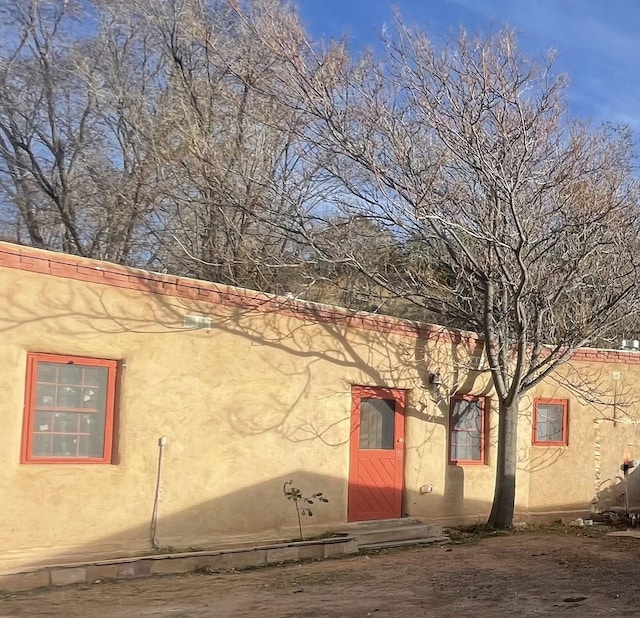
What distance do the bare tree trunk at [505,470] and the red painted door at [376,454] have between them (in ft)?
5.75

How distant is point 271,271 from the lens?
Result: 15.2 metres

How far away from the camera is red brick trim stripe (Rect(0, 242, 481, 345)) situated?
9023 mm

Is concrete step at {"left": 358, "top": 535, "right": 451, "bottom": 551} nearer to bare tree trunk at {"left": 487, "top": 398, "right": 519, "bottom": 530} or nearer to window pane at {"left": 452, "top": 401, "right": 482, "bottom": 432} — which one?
bare tree trunk at {"left": 487, "top": 398, "right": 519, "bottom": 530}

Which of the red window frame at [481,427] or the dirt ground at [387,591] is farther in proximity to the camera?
the red window frame at [481,427]

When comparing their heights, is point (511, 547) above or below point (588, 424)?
below

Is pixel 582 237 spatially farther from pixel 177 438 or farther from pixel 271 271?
pixel 177 438

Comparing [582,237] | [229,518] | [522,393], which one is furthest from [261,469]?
[582,237]

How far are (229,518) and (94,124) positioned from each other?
12014 mm

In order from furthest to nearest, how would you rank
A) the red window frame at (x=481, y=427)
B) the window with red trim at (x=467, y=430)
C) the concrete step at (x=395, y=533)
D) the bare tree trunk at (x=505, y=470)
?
the window with red trim at (x=467, y=430) < the red window frame at (x=481, y=427) < the bare tree trunk at (x=505, y=470) < the concrete step at (x=395, y=533)

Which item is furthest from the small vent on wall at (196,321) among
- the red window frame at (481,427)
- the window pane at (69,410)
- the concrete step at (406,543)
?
the red window frame at (481,427)

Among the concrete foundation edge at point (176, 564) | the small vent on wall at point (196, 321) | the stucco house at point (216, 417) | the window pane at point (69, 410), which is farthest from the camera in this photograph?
the small vent on wall at point (196, 321)

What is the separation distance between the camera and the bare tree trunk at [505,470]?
44.0 feet

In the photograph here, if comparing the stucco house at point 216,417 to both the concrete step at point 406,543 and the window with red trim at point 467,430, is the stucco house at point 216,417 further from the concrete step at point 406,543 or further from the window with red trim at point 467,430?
the concrete step at point 406,543

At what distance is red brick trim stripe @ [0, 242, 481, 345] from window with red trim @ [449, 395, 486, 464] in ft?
3.80
